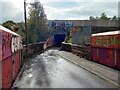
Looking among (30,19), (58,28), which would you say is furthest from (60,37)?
(30,19)

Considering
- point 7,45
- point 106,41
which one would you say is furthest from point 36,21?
point 7,45

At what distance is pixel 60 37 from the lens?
269 ft

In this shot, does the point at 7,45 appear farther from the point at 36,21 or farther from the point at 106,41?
the point at 36,21

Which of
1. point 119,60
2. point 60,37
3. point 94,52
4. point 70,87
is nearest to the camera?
point 70,87

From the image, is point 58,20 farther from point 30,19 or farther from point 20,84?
point 20,84

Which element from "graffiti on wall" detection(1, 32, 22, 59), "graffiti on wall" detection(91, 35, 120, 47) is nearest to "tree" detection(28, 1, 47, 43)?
"graffiti on wall" detection(91, 35, 120, 47)

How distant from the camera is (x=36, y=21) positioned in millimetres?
55969

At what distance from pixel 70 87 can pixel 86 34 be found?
1119 inches

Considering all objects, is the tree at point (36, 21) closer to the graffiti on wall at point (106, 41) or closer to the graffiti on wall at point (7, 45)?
the graffiti on wall at point (106, 41)

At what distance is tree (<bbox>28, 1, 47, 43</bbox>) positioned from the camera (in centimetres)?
5488

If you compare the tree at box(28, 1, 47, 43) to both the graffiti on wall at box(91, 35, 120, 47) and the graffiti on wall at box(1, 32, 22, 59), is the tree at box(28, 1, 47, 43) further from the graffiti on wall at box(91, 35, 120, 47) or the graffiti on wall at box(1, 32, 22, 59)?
the graffiti on wall at box(1, 32, 22, 59)

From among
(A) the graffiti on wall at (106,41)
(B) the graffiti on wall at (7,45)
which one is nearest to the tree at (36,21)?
(A) the graffiti on wall at (106,41)

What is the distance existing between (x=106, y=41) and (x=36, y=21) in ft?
116

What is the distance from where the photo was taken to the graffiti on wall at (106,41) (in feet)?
63.8
